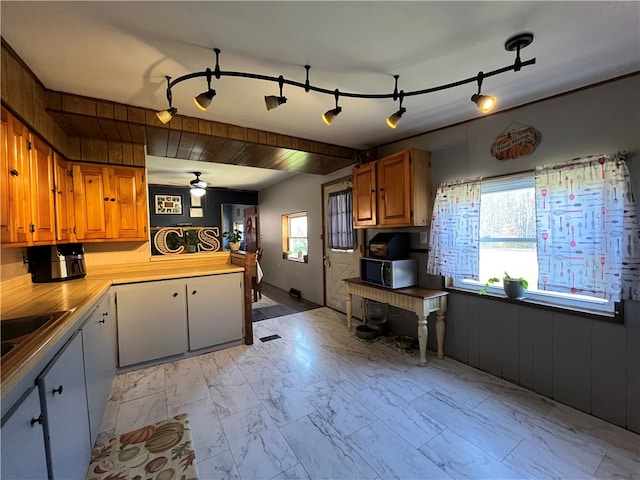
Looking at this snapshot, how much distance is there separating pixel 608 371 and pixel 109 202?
4.59 m

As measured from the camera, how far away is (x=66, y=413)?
4.27 ft

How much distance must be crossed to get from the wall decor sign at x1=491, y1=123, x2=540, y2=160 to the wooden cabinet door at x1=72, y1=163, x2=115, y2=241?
3.89m

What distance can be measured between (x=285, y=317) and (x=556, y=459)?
3393mm

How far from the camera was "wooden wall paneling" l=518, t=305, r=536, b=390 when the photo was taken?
2.39 meters

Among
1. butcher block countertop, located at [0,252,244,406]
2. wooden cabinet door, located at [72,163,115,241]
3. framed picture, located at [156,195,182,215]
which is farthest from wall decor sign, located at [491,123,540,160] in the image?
framed picture, located at [156,195,182,215]

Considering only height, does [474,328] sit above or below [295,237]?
below

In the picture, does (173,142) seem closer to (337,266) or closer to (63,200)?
(63,200)

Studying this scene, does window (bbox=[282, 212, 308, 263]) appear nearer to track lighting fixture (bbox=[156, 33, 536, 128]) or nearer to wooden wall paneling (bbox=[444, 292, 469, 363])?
wooden wall paneling (bbox=[444, 292, 469, 363])

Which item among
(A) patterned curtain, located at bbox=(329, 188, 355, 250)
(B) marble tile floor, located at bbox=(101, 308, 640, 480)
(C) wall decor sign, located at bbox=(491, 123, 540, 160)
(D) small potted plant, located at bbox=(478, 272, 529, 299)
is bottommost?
(B) marble tile floor, located at bbox=(101, 308, 640, 480)

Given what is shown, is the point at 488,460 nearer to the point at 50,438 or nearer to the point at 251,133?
the point at 50,438

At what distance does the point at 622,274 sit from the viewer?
1.92 meters

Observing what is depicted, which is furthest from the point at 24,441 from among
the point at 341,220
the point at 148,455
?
the point at 341,220

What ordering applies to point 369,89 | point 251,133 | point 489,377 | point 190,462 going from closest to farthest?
point 190,462 < point 369,89 < point 489,377 < point 251,133

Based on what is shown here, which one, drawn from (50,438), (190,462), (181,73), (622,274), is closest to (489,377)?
(622,274)
